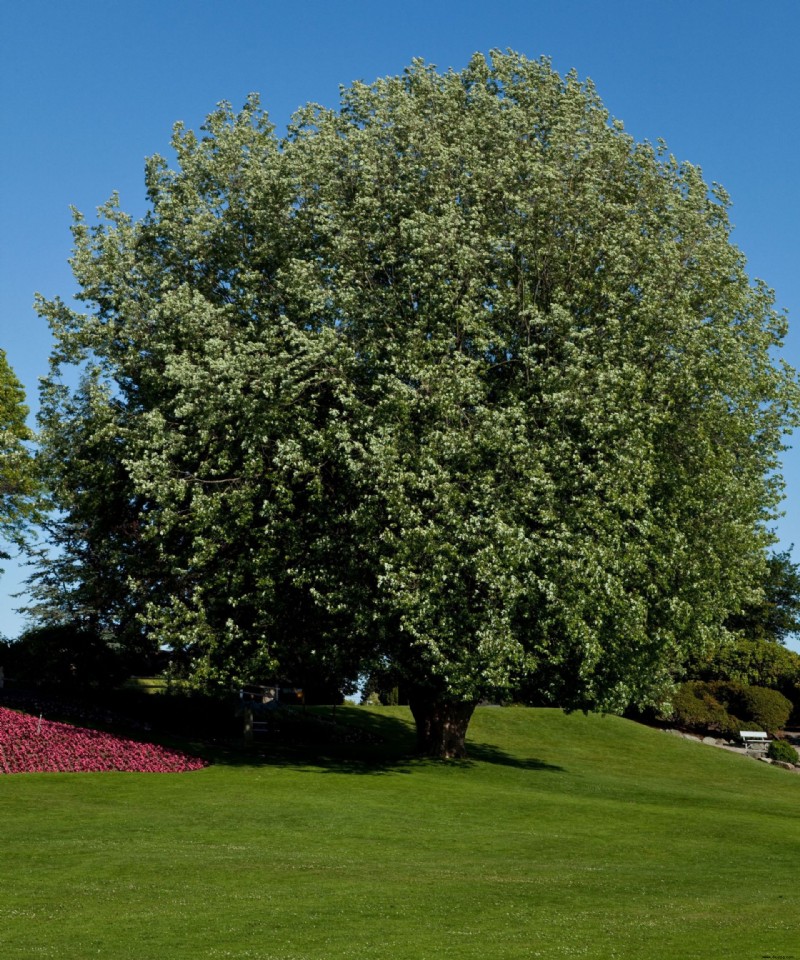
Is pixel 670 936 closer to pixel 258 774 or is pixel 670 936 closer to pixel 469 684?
pixel 469 684

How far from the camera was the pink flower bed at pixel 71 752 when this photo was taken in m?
33.7

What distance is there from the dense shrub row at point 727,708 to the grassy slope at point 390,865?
73.9ft

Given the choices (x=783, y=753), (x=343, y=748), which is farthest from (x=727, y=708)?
(x=343, y=748)

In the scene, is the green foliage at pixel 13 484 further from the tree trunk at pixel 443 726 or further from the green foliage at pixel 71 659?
the tree trunk at pixel 443 726

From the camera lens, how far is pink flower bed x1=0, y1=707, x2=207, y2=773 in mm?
33719

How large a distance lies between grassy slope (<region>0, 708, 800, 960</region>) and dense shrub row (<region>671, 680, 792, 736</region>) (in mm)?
22529

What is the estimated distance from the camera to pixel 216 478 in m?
36.4

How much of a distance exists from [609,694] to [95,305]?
72.2ft

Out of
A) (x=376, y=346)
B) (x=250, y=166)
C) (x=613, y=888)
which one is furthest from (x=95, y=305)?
(x=613, y=888)

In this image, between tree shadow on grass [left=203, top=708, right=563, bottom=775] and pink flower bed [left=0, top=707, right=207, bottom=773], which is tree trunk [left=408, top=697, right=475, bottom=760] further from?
pink flower bed [left=0, top=707, right=207, bottom=773]

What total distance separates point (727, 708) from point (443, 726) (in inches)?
1243

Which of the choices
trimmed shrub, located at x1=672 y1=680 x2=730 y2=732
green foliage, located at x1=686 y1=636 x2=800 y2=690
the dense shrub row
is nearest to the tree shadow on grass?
trimmed shrub, located at x1=672 y1=680 x2=730 y2=732

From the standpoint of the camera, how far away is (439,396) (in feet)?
104

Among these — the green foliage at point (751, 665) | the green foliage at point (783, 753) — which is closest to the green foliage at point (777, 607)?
the green foliage at point (751, 665)
